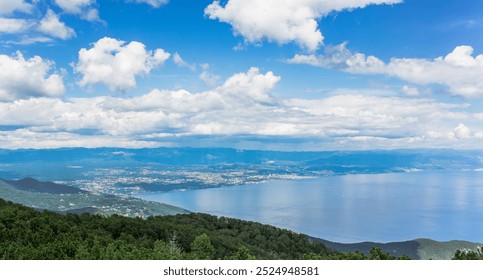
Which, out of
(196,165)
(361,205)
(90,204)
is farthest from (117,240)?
(196,165)

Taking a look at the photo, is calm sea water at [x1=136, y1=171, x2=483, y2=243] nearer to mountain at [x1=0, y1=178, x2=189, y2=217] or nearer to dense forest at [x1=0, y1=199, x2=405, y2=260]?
mountain at [x1=0, y1=178, x2=189, y2=217]

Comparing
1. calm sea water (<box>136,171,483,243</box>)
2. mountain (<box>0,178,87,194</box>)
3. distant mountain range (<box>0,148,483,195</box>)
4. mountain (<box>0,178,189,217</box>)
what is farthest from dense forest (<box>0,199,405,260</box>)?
distant mountain range (<box>0,148,483,195</box>)

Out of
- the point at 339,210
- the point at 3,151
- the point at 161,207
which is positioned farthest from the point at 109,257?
the point at 3,151

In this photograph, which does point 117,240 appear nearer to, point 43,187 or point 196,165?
point 43,187

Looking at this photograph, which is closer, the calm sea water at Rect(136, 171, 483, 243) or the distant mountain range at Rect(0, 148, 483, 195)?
the calm sea water at Rect(136, 171, 483, 243)

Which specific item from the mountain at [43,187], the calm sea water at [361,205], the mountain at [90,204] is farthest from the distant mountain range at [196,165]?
the mountain at [90,204]
